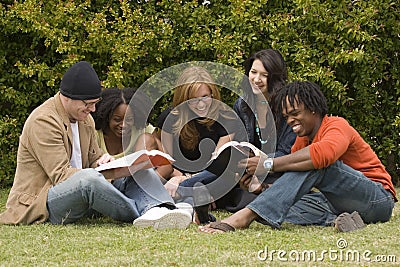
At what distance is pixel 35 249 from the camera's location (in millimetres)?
3961

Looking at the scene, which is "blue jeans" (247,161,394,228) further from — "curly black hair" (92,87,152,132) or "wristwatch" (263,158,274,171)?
"curly black hair" (92,87,152,132)

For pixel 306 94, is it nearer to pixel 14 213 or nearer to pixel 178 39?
pixel 14 213

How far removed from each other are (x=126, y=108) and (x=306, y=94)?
1.59 m

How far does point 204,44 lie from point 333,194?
3.06m

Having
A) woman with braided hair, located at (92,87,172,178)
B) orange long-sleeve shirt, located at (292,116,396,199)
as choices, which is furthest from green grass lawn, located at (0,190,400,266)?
woman with braided hair, located at (92,87,172,178)

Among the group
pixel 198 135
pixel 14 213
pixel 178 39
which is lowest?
pixel 14 213

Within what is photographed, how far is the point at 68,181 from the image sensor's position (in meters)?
4.65

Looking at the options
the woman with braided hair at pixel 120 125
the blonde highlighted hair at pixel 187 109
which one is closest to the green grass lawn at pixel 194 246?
the woman with braided hair at pixel 120 125

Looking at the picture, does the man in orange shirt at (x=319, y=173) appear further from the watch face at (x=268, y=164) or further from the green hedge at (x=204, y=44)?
the green hedge at (x=204, y=44)

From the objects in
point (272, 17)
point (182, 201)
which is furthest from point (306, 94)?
point (272, 17)

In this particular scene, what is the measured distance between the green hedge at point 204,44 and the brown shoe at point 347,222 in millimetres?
2819

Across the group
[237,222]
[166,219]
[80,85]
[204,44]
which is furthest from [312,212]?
[204,44]

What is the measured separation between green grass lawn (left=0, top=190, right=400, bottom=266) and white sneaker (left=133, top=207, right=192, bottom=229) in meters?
0.08

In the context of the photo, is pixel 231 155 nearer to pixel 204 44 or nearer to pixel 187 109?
pixel 187 109
